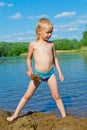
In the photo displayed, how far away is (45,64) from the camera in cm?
659

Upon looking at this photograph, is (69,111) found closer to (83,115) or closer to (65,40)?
(83,115)

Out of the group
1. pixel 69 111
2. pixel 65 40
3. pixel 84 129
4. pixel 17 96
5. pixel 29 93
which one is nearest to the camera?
pixel 84 129

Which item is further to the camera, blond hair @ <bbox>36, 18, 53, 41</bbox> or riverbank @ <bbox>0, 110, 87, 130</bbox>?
blond hair @ <bbox>36, 18, 53, 41</bbox>

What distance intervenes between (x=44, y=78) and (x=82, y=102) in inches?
88.1

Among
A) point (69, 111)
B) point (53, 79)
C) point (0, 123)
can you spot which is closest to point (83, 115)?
point (69, 111)

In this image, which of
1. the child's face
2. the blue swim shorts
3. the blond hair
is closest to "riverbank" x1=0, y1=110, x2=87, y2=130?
the blue swim shorts

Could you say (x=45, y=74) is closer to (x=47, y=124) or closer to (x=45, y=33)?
(x=45, y=33)

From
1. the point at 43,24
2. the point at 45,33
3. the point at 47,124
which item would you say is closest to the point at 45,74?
the point at 45,33

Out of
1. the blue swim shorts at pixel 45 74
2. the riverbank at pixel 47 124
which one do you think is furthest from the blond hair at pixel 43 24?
the riverbank at pixel 47 124

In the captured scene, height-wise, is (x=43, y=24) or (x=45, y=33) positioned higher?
(x=43, y=24)

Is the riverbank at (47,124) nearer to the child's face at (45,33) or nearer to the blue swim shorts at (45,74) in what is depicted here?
the blue swim shorts at (45,74)

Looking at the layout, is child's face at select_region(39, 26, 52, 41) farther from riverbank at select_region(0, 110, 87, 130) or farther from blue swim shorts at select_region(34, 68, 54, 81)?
riverbank at select_region(0, 110, 87, 130)

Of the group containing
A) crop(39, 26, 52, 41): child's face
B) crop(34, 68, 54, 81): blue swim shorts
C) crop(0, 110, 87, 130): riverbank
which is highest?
crop(39, 26, 52, 41): child's face

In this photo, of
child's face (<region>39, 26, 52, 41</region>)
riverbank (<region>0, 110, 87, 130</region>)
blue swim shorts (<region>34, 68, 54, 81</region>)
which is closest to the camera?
riverbank (<region>0, 110, 87, 130</region>)
